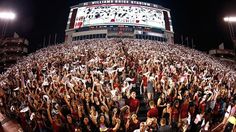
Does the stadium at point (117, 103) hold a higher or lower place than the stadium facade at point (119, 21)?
lower

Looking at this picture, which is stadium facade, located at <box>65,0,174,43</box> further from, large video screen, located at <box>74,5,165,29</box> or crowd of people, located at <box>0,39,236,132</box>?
crowd of people, located at <box>0,39,236,132</box>

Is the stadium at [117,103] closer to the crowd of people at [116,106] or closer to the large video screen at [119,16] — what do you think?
the crowd of people at [116,106]

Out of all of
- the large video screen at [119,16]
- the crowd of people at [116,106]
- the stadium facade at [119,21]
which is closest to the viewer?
the crowd of people at [116,106]

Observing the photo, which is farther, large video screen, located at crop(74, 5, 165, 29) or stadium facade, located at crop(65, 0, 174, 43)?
large video screen, located at crop(74, 5, 165, 29)

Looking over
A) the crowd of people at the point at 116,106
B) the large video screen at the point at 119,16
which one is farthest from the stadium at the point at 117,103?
the large video screen at the point at 119,16

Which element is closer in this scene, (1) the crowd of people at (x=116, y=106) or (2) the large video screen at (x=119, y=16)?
(1) the crowd of people at (x=116, y=106)

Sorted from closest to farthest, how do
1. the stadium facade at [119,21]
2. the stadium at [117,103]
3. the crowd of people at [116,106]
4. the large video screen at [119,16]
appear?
1. the crowd of people at [116,106]
2. the stadium at [117,103]
3. the stadium facade at [119,21]
4. the large video screen at [119,16]

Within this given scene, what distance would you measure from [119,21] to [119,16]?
4.28ft

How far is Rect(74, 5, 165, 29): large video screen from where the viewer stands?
4450 cm

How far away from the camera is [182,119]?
7.60 meters

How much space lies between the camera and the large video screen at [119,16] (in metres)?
44.5

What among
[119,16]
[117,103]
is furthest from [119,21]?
[117,103]

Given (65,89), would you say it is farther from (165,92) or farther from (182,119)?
(182,119)

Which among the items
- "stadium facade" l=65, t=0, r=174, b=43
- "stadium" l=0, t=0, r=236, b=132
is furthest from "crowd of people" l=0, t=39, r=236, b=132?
"stadium facade" l=65, t=0, r=174, b=43
